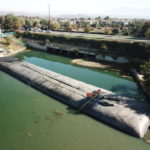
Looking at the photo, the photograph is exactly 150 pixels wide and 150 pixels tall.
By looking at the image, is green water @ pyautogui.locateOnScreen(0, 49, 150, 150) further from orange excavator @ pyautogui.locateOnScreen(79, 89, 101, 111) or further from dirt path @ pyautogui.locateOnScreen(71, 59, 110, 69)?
dirt path @ pyautogui.locateOnScreen(71, 59, 110, 69)

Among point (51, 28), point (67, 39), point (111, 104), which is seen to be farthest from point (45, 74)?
point (51, 28)

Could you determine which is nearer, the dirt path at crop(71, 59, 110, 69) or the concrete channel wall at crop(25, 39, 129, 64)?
the dirt path at crop(71, 59, 110, 69)

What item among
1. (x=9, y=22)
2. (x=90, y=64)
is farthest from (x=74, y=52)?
(x=9, y=22)

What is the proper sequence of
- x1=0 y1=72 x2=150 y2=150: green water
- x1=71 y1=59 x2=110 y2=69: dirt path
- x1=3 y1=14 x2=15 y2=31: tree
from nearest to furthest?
1. x1=0 y1=72 x2=150 y2=150: green water
2. x1=71 y1=59 x2=110 y2=69: dirt path
3. x1=3 y1=14 x2=15 y2=31: tree

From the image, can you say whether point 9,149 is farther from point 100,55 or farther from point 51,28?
point 51,28

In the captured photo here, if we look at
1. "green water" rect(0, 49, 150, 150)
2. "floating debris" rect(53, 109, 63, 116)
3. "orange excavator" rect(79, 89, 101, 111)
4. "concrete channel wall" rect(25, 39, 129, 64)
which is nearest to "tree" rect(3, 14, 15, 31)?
"concrete channel wall" rect(25, 39, 129, 64)

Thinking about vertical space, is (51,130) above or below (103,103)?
below

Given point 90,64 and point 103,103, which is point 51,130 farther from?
point 90,64
